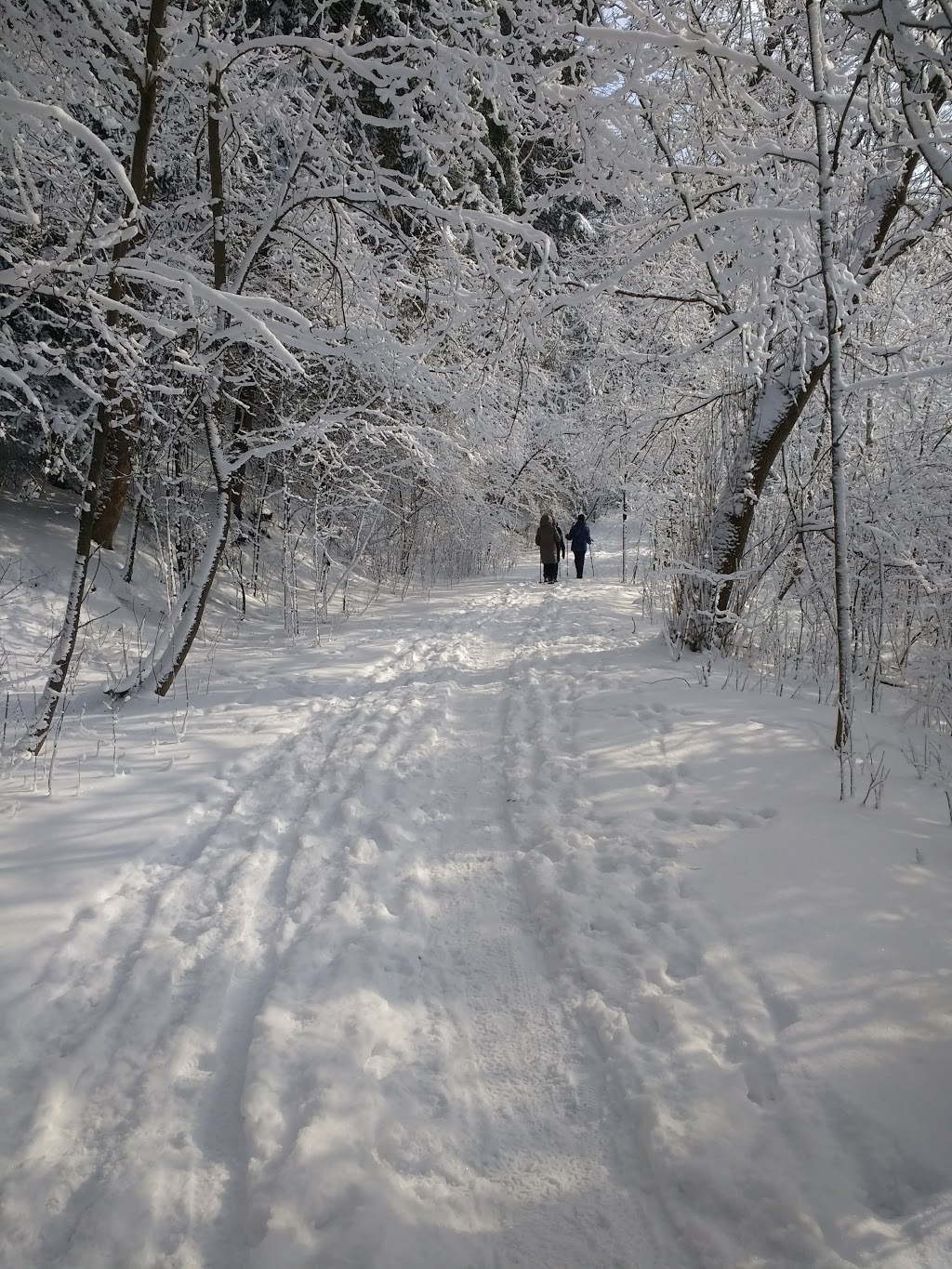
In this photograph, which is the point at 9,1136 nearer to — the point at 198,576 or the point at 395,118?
the point at 198,576

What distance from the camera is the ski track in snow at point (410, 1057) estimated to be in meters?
1.75

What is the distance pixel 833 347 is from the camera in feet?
12.4

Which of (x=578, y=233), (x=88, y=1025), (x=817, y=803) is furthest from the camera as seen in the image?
(x=578, y=233)

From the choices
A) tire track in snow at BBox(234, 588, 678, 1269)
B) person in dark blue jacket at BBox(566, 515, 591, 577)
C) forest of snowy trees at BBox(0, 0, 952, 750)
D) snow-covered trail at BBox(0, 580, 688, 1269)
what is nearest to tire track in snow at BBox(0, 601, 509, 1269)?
snow-covered trail at BBox(0, 580, 688, 1269)

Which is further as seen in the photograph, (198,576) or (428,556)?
(428,556)

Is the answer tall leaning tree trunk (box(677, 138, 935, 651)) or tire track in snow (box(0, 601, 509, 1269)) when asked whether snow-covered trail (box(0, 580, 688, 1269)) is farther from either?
tall leaning tree trunk (box(677, 138, 935, 651))

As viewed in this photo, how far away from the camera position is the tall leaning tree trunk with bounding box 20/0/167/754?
3895mm

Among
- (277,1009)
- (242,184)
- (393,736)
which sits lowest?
(277,1009)

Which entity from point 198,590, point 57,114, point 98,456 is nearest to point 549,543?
point 198,590

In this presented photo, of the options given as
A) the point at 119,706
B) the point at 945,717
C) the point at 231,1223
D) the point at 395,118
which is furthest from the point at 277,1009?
the point at 395,118

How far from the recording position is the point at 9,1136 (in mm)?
1980

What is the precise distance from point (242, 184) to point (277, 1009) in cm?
758

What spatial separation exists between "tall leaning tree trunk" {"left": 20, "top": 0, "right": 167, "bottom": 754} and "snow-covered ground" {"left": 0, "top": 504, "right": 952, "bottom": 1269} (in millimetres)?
376

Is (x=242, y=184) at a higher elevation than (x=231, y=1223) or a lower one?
higher
